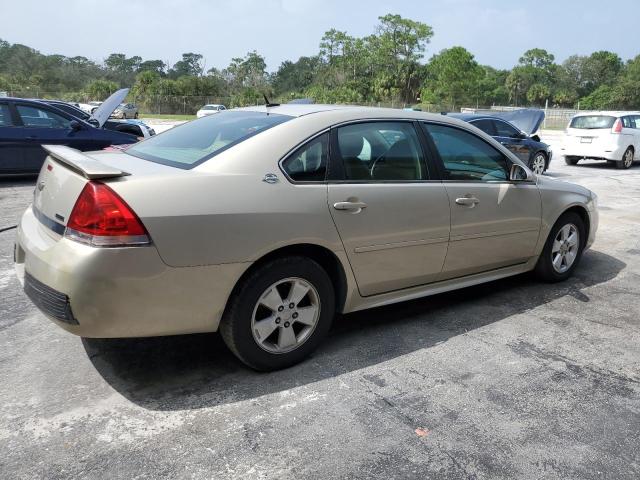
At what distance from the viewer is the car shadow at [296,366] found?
3.13 m

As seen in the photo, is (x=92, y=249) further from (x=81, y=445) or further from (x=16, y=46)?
A: (x=16, y=46)

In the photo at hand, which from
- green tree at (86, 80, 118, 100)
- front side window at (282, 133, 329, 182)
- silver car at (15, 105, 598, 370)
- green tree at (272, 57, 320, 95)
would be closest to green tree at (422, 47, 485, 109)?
green tree at (86, 80, 118, 100)

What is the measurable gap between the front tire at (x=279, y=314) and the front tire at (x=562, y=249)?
2.46 meters

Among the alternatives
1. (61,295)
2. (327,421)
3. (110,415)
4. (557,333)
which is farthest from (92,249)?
(557,333)

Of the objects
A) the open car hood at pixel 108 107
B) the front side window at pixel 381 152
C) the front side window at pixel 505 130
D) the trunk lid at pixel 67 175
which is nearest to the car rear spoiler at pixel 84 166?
the trunk lid at pixel 67 175

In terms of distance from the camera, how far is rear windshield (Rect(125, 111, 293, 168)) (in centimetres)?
335

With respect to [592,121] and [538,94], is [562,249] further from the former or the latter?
[538,94]

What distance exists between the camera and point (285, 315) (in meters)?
3.30

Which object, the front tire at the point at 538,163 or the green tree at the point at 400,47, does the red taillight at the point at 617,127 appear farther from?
the green tree at the point at 400,47

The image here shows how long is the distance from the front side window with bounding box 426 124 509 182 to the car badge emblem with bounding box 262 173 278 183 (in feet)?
4.66

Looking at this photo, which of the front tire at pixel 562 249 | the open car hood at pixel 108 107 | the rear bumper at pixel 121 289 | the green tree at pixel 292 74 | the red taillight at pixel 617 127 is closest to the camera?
the rear bumper at pixel 121 289

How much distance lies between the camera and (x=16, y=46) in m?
101

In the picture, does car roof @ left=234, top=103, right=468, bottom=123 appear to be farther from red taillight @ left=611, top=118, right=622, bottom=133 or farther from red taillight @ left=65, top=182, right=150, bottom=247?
red taillight @ left=611, top=118, right=622, bottom=133

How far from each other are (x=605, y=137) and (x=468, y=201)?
13.4m
